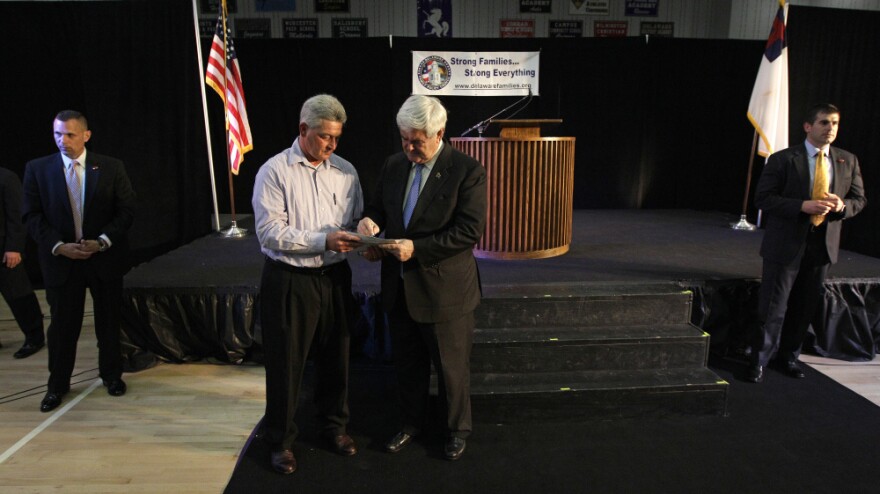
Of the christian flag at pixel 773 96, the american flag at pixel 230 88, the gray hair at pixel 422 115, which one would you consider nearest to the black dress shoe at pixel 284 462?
the gray hair at pixel 422 115

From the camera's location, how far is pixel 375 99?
689cm

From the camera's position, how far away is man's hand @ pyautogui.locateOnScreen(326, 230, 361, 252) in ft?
6.77

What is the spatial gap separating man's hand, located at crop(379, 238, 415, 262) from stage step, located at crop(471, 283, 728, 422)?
3.16 feet

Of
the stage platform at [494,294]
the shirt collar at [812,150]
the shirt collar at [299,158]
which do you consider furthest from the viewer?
the stage platform at [494,294]

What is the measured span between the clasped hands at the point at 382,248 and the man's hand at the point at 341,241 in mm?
95

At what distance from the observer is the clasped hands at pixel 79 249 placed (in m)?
2.87

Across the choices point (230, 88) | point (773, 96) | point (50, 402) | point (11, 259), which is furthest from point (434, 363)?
point (773, 96)

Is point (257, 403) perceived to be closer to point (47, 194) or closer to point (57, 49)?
point (47, 194)

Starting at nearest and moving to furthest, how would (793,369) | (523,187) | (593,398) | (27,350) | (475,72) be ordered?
(593,398)
(793,369)
(27,350)
(523,187)
(475,72)

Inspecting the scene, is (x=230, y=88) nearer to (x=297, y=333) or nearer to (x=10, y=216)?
(x=10, y=216)

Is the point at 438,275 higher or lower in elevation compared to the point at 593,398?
higher

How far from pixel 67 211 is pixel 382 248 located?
73.6 inches

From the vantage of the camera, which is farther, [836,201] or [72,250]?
[836,201]

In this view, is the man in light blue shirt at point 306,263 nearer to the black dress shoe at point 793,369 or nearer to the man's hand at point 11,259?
the man's hand at point 11,259
